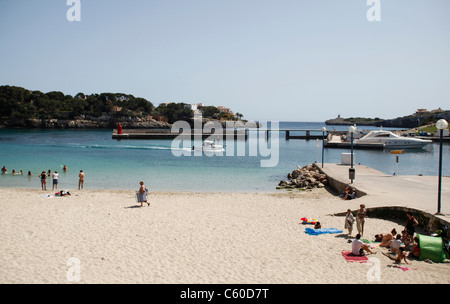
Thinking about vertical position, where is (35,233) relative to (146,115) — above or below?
below

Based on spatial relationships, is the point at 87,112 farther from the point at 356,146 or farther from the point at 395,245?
the point at 395,245

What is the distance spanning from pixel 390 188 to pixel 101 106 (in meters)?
130

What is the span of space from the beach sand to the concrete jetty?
59cm

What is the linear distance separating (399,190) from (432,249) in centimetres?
768

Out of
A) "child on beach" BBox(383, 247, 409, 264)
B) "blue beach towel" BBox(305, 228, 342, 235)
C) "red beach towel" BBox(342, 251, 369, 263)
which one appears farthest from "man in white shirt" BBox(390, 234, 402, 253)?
"blue beach towel" BBox(305, 228, 342, 235)

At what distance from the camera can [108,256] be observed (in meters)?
8.70

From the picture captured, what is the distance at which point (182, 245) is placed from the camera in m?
9.66

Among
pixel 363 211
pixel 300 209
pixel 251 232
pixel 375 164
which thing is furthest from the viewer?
pixel 375 164

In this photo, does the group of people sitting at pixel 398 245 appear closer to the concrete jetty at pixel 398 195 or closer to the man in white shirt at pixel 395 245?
the man in white shirt at pixel 395 245

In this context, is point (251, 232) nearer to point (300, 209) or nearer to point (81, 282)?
point (300, 209)

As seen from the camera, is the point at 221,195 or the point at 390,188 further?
the point at 221,195

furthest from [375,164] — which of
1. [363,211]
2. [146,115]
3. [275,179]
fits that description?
[146,115]
